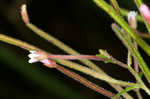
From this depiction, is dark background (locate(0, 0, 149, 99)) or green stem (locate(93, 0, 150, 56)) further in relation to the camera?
dark background (locate(0, 0, 149, 99))

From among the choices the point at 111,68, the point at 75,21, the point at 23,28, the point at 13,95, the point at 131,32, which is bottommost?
the point at 13,95

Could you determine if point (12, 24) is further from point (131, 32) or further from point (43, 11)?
point (131, 32)

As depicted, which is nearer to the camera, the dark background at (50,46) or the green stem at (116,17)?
the green stem at (116,17)

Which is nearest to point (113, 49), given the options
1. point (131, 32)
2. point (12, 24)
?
point (12, 24)

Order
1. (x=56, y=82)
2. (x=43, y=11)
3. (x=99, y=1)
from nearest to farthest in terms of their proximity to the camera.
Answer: (x=99, y=1), (x=56, y=82), (x=43, y=11)

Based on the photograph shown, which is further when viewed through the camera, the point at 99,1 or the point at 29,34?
the point at 29,34

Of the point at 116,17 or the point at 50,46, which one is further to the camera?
the point at 50,46

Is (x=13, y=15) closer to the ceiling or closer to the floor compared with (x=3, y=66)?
closer to the ceiling

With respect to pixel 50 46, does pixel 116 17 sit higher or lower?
lower
